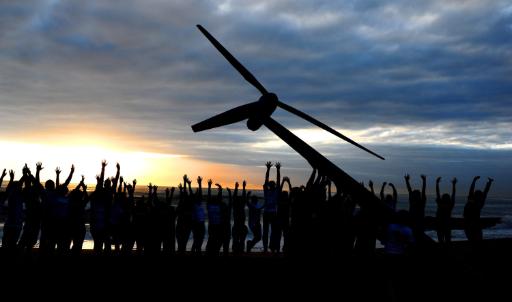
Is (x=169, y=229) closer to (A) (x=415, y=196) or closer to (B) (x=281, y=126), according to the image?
(A) (x=415, y=196)

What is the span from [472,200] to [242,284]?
7.87 meters

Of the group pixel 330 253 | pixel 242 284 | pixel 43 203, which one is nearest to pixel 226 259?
pixel 242 284

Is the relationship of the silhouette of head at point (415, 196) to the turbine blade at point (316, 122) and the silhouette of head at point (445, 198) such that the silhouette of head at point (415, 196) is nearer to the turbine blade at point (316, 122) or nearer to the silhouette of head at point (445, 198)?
the silhouette of head at point (445, 198)

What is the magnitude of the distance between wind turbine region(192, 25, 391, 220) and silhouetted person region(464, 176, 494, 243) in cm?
943

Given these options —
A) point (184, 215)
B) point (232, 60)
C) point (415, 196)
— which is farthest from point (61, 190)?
point (415, 196)

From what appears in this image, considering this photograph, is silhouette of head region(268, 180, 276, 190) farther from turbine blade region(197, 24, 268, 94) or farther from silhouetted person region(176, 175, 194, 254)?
turbine blade region(197, 24, 268, 94)

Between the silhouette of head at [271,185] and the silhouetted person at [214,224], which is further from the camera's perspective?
the silhouette of head at [271,185]

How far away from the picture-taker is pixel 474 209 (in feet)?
50.7

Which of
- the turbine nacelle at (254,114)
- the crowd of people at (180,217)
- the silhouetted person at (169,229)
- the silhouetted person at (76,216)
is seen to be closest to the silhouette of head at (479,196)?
the crowd of people at (180,217)

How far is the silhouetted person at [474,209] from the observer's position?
50.4 feet

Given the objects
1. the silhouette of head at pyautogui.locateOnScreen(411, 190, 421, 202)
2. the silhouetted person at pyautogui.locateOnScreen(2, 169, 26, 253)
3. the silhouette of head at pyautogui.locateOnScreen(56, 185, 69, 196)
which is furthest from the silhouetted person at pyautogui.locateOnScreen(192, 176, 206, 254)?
the silhouette of head at pyautogui.locateOnScreen(411, 190, 421, 202)

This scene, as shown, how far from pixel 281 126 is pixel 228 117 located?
1.13 metres

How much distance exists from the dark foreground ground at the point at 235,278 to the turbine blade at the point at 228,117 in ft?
13.5

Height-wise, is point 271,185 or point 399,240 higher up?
point 271,185
